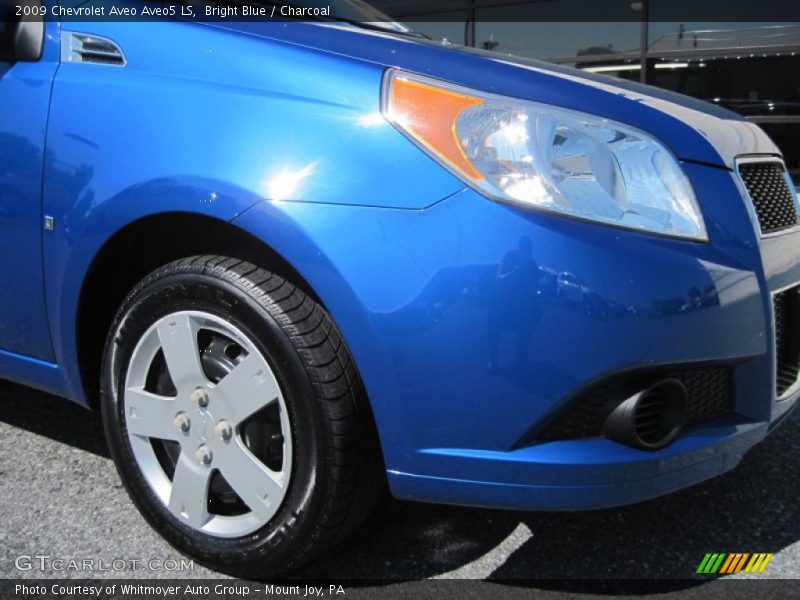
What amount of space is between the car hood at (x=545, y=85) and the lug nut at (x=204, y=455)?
0.94m

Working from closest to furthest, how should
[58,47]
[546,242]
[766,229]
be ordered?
[546,242] < [766,229] < [58,47]

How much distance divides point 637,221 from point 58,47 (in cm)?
149

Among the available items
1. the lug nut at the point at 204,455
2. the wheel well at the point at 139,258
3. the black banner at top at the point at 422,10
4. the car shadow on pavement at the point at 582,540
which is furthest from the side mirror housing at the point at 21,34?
the car shadow on pavement at the point at 582,540

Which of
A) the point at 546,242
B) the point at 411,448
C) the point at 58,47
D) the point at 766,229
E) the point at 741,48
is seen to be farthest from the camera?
the point at 741,48

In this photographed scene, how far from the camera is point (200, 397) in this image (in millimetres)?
1959

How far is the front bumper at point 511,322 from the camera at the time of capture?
1.61m

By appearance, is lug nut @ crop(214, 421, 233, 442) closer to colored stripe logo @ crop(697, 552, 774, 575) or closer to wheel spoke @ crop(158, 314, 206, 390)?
wheel spoke @ crop(158, 314, 206, 390)

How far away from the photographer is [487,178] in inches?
65.2

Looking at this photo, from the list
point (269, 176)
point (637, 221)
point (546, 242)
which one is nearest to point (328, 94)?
point (269, 176)

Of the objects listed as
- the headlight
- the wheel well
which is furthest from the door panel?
the headlight

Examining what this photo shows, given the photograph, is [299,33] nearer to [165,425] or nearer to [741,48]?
[165,425]
